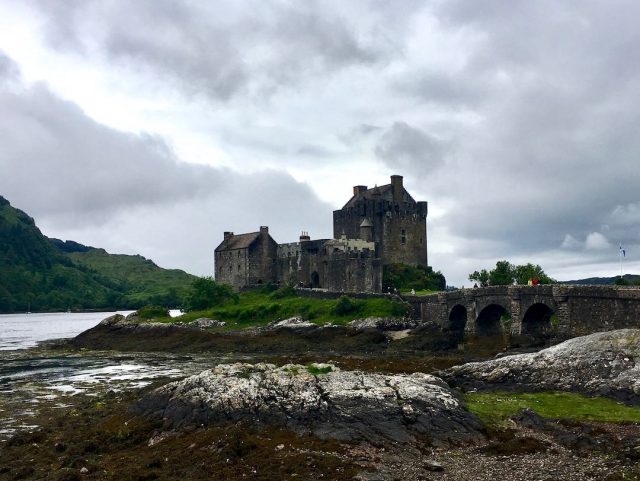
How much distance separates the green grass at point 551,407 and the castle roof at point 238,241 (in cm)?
7597

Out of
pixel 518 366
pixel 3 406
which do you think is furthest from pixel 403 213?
pixel 3 406

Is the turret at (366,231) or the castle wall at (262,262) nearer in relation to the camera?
the turret at (366,231)

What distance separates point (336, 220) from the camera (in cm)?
10175

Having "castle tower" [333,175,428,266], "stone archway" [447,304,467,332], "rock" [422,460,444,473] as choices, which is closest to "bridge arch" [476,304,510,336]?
"stone archway" [447,304,467,332]

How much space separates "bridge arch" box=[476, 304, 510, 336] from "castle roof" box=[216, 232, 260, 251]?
4886 cm

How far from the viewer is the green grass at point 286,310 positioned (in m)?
74.2

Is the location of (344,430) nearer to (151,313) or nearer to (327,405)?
(327,405)

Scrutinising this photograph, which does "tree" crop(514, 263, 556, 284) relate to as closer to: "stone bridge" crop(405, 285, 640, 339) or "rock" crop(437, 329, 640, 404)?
"stone bridge" crop(405, 285, 640, 339)

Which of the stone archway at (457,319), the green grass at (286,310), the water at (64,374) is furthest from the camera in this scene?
the green grass at (286,310)

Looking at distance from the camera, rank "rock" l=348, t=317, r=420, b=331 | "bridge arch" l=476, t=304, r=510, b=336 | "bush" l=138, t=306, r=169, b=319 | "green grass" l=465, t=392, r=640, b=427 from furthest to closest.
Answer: "bush" l=138, t=306, r=169, b=319 < "rock" l=348, t=317, r=420, b=331 < "bridge arch" l=476, t=304, r=510, b=336 < "green grass" l=465, t=392, r=640, b=427

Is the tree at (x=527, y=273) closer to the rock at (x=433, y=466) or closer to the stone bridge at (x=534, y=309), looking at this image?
the stone bridge at (x=534, y=309)

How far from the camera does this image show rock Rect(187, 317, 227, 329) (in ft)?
277

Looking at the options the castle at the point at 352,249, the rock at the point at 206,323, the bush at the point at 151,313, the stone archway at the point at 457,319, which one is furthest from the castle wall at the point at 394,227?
the bush at the point at 151,313

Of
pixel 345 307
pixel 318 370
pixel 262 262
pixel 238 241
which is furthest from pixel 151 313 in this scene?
pixel 318 370
